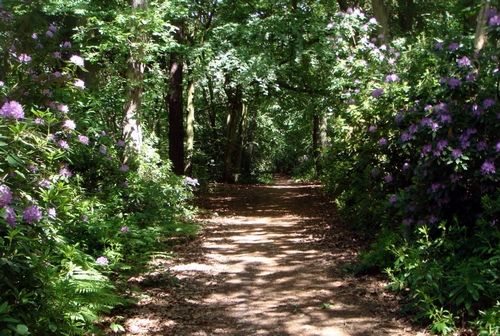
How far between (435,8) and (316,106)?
445cm

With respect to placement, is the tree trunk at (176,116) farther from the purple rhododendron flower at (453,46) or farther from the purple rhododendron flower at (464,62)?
the purple rhododendron flower at (464,62)

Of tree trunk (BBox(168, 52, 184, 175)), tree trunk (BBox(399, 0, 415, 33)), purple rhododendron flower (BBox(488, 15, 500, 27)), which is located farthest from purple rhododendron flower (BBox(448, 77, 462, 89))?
tree trunk (BBox(168, 52, 184, 175))

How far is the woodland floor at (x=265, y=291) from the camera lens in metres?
4.41

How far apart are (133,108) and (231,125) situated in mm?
13369

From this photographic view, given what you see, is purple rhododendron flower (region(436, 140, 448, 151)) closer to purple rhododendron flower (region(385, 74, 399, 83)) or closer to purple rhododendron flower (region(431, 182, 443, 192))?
purple rhododendron flower (region(431, 182, 443, 192))

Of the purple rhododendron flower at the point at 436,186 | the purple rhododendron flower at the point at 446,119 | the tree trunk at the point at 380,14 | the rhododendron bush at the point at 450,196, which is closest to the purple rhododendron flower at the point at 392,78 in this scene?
the rhododendron bush at the point at 450,196

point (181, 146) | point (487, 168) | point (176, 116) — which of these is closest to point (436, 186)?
point (487, 168)

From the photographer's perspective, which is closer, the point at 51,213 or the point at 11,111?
the point at 11,111

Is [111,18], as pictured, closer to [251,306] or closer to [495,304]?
[251,306]

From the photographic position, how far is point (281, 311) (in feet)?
15.9

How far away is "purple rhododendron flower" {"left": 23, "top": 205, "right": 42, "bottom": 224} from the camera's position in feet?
11.0

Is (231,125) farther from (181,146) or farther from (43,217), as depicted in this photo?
(43,217)

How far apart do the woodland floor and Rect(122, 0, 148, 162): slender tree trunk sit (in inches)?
91.7

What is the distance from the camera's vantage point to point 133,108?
9.33 m
